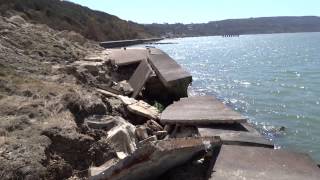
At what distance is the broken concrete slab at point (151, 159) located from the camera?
4.50m

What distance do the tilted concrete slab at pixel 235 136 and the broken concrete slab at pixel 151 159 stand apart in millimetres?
1176

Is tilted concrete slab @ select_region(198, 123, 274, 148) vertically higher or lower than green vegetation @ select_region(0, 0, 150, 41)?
higher

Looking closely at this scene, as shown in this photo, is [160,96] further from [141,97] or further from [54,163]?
[54,163]

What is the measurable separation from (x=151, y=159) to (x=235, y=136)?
1998mm

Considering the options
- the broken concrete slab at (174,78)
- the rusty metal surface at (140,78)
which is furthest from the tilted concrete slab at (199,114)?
the rusty metal surface at (140,78)

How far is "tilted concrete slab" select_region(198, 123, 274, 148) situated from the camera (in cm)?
600

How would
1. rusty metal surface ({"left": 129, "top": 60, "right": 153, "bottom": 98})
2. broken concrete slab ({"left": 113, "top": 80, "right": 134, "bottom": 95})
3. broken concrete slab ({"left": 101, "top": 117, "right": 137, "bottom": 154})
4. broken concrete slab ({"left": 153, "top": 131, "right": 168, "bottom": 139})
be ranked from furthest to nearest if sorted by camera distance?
rusty metal surface ({"left": 129, "top": 60, "right": 153, "bottom": 98})
broken concrete slab ({"left": 113, "top": 80, "right": 134, "bottom": 95})
broken concrete slab ({"left": 153, "top": 131, "right": 168, "bottom": 139})
broken concrete slab ({"left": 101, "top": 117, "right": 137, "bottom": 154})

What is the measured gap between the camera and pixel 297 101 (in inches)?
776

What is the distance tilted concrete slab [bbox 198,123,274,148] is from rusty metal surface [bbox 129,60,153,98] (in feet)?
13.6

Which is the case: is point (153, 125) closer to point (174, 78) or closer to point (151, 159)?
point (151, 159)

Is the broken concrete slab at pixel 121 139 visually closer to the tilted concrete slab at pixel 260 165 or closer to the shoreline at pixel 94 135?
the shoreline at pixel 94 135

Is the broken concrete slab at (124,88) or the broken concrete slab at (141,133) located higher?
the broken concrete slab at (141,133)

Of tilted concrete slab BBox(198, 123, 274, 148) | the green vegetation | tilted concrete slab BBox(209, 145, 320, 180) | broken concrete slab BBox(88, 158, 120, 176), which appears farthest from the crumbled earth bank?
the green vegetation

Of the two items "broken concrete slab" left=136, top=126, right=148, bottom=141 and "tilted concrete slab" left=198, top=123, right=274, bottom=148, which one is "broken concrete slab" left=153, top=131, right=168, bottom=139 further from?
"tilted concrete slab" left=198, top=123, right=274, bottom=148
